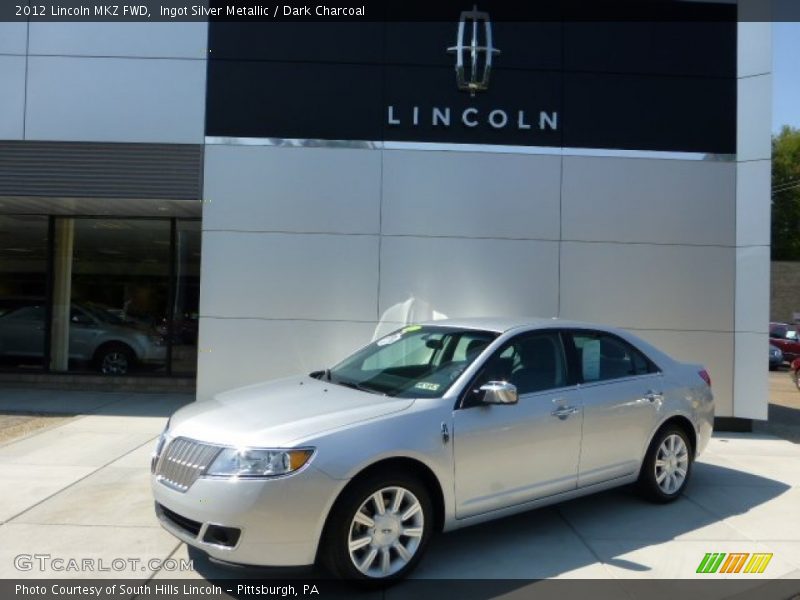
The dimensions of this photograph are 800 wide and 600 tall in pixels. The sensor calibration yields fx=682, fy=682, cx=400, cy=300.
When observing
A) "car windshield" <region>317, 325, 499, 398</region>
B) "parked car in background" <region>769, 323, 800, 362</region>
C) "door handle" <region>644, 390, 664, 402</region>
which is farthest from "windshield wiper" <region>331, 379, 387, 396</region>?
"parked car in background" <region>769, 323, 800, 362</region>

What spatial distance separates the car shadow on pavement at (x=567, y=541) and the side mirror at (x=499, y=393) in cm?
109

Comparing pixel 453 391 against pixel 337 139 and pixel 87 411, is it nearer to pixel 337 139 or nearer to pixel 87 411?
pixel 337 139

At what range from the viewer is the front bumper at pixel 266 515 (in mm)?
3684

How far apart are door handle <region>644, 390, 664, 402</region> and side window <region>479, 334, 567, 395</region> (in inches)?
35.7

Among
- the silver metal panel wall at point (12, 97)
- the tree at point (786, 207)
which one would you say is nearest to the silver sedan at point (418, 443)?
the silver metal panel wall at point (12, 97)

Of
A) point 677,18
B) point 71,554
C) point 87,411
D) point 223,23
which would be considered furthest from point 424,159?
point 71,554

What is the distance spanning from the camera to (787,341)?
23.5 m

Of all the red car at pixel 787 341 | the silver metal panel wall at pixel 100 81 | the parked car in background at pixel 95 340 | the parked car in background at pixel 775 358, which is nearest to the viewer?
the silver metal panel wall at pixel 100 81

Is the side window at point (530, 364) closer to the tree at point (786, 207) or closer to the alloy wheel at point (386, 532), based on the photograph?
the alloy wheel at point (386, 532)

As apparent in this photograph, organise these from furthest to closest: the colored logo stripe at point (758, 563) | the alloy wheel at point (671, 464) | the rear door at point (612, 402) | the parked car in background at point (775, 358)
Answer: the parked car in background at point (775, 358), the alloy wheel at point (671, 464), the rear door at point (612, 402), the colored logo stripe at point (758, 563)

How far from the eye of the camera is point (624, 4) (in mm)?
9523

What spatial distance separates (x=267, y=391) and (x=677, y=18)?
8043mm

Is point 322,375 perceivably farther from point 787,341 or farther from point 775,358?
point 787,341

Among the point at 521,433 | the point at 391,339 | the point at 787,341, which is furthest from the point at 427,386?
the point at 787,341
